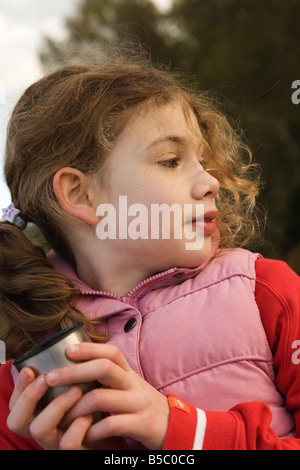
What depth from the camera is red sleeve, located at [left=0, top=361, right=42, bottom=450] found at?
161cm

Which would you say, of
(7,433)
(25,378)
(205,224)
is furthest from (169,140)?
(7,433)

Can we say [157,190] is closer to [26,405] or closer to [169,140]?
[169,140]

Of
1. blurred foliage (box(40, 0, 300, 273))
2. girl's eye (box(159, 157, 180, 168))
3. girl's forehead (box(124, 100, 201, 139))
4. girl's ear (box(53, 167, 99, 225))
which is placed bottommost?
girl's ear (box(53, 167, 99, 225))

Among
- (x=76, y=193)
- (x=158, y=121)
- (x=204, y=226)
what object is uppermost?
(x=158, y=121)

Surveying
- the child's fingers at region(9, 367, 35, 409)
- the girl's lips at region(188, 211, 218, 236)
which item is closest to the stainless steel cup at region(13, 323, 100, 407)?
the child's fingers at region(9, 367, 35, 409)

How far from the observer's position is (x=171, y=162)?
183cm

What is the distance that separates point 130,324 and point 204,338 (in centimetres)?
24

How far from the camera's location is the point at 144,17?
14594mm

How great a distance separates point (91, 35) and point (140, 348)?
48.6 feet

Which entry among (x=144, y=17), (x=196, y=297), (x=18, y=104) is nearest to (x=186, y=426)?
(x=196, y=297)

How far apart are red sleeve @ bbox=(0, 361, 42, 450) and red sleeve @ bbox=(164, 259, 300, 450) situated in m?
0.51

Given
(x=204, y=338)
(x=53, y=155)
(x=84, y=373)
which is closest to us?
(x=84, y=373)

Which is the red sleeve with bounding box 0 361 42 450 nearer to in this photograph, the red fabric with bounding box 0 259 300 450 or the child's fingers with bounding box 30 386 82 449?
the red fabric with bounding box 0 259 300 450

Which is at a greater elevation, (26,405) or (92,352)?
(92,352)
